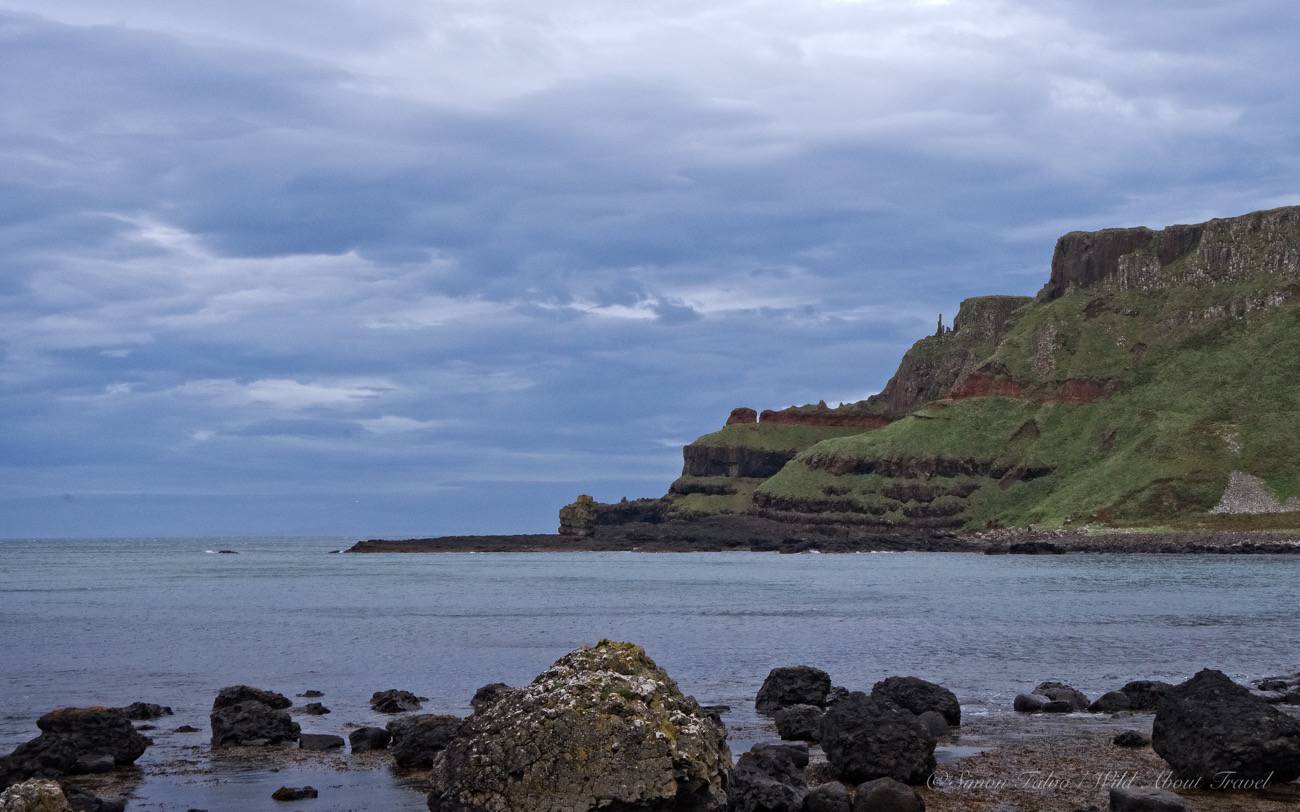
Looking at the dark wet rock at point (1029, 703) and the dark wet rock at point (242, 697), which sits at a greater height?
the dark wet rock at point (242, 697)

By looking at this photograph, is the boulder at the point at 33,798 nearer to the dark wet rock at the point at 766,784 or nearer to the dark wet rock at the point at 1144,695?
the dark wet rock at the point at 766,784

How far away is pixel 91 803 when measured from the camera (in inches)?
702

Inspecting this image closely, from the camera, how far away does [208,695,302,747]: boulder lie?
2527 cm

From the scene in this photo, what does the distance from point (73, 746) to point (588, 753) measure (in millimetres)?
13422

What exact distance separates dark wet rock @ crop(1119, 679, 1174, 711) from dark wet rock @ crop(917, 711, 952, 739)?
681cm

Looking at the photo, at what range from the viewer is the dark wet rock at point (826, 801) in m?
16.6

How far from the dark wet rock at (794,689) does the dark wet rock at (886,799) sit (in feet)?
42.6

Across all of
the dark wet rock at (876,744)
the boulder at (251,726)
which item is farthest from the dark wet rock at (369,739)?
the dark wet rock at (876,744)

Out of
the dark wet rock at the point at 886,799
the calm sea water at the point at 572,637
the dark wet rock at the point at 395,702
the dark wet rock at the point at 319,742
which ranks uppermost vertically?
the dark wet rock at the point at 886,799

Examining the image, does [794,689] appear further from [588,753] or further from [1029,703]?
[588,753]

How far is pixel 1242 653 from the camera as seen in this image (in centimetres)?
4400

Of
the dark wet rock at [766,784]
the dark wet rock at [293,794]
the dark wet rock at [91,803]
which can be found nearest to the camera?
the dark wet rock at [766,784]

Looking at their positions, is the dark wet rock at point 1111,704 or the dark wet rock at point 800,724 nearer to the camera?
the dark wet rock at point 800,724

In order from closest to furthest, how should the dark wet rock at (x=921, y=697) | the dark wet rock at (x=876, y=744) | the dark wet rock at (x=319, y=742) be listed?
the dark wet rock at (x=876, y=744), the dark wet rock at (x=319, y=742), the dark wet rock at (x=921, y=697)
